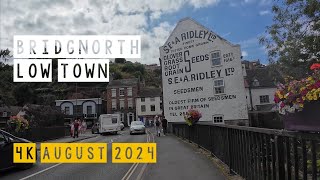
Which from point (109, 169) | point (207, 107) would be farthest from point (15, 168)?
point (207, 107)

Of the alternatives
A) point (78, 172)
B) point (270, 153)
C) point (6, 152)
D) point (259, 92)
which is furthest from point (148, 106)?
point (270, 153)

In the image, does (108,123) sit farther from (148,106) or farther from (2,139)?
(148,106)

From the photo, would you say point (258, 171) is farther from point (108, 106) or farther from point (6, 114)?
point (108, 106)

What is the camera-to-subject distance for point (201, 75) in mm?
39281

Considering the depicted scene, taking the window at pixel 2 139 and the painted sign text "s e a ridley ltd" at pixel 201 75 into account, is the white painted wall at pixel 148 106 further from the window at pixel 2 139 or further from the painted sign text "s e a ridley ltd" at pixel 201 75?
the window at pixel 2 139

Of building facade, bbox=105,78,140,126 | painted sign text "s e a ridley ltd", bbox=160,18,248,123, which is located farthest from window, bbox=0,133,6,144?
building facade, bbox=105,78,140,126

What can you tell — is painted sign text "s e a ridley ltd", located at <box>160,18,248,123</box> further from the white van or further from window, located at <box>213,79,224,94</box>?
the white van

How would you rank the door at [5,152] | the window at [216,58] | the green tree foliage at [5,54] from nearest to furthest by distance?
1. the door at [5,152]
2. the green tree foliage at [5,54]
3. the window at [216,58]

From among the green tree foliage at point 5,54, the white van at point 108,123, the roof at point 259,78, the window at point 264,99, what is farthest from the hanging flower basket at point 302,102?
the roof at point 259,78

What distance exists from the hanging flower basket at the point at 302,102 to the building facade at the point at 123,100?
88.3m

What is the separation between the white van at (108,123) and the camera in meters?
47.3

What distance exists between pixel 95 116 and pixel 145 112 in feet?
39.3

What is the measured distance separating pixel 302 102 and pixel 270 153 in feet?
6.28

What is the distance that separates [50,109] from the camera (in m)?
43.2
